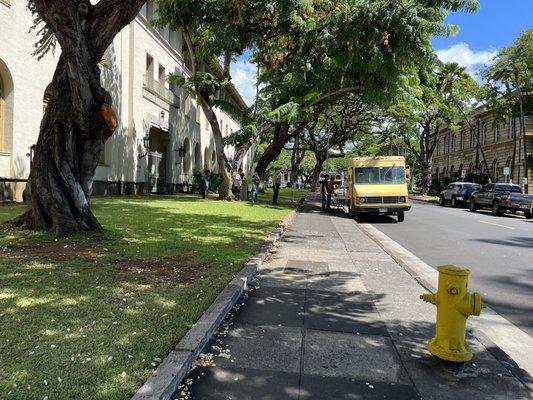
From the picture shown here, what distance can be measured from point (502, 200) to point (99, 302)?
923 inches

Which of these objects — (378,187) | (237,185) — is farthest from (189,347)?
(237,185)

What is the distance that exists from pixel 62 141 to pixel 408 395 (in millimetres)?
7449

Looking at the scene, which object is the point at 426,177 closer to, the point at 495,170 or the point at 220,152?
the point at 495,170

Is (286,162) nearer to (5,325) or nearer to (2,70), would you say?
(2,70)

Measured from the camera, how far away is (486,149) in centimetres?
5722

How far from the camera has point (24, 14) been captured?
16.2m

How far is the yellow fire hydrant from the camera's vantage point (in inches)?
155

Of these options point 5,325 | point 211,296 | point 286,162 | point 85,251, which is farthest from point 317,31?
point 286,162

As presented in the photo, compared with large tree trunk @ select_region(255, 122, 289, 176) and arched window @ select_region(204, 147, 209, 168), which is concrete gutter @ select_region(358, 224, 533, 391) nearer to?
large tree trunk @ select_region(255, 122, 289, 176)

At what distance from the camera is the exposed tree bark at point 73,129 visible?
27.7ft

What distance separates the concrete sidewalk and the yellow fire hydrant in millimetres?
164

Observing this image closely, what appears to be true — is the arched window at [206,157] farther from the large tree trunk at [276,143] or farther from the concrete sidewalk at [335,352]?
the concrete sidewalk at [335,352]

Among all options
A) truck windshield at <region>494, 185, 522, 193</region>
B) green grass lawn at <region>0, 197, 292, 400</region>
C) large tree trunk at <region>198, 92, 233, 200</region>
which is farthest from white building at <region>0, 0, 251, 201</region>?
truck windshield at <region>494, 185, 522, 193</region>

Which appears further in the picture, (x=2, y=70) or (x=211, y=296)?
(x=2, y=70)
